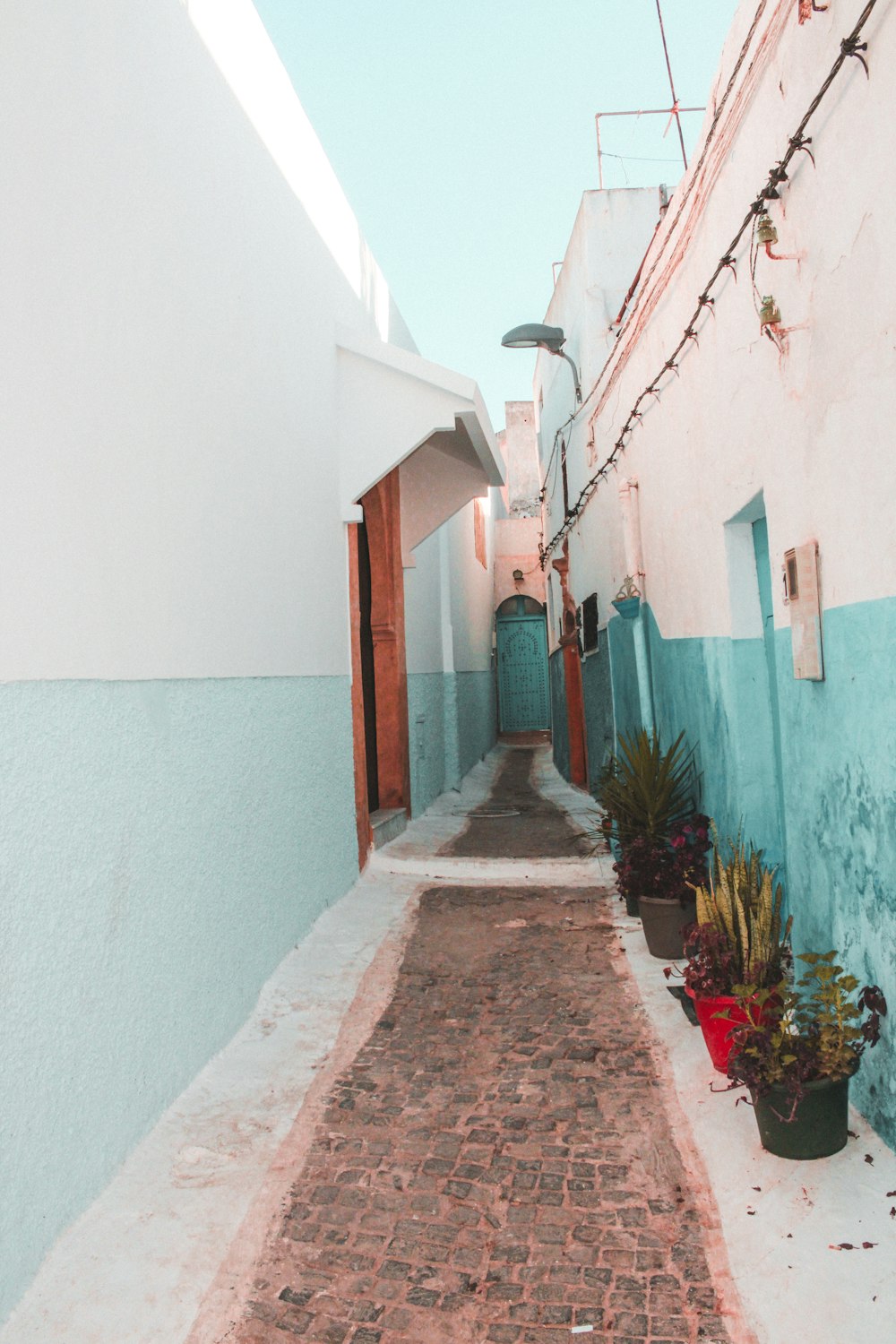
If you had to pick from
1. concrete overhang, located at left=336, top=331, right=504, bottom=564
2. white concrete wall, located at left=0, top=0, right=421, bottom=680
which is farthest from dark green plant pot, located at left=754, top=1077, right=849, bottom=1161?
concrete overhang, located at left=336, top=331, right=504, bottom=564

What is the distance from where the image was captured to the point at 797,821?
3420mm

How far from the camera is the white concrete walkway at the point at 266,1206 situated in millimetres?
2182

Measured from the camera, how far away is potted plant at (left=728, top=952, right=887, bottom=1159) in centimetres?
255

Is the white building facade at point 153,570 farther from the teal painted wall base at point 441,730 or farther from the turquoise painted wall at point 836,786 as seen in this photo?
the teal painted wall base at point 441,730

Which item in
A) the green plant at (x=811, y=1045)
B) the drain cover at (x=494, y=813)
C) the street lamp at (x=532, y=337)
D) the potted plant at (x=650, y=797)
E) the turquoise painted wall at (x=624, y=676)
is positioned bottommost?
the drain cover at (x=494, y=813)

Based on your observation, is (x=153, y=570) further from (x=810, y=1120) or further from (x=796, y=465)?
(x=810, y=1120)

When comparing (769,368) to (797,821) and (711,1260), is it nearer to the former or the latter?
(797,821)

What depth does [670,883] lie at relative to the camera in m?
4.50

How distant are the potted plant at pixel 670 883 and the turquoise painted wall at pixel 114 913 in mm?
1726

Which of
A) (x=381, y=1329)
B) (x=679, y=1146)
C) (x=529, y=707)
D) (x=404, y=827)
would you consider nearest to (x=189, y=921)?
(x=381, y=1329)

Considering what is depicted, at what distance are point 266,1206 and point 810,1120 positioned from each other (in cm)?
150

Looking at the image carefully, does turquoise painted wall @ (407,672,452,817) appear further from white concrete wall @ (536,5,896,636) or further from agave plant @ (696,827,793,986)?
agave plant @ (696,827,793,986)

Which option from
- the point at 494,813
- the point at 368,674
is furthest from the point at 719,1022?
the point at 494,813

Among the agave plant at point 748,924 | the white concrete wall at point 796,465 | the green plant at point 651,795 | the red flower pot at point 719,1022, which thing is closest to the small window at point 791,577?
the white concrete wall at point 796,465
